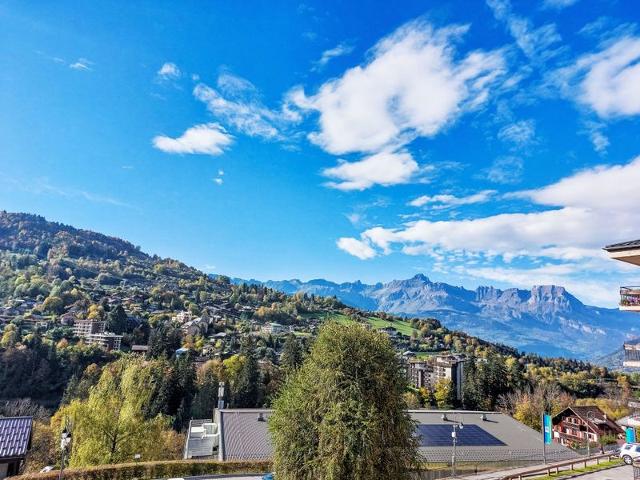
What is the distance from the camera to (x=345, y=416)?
1689 cm

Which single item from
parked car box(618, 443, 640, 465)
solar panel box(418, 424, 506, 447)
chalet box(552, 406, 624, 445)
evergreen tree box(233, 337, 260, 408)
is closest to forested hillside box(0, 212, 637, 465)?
evergreen tree box(233, 337, 260, 408)

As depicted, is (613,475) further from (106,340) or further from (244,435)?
(106,340)

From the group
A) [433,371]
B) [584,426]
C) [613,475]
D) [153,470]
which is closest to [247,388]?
[153,470]

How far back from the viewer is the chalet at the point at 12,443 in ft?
60.4

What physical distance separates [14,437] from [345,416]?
1538 cm

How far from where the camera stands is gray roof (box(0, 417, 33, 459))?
18422 millimetres

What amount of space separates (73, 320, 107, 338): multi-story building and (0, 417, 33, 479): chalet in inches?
5397

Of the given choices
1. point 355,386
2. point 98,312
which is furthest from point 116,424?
point 98,312

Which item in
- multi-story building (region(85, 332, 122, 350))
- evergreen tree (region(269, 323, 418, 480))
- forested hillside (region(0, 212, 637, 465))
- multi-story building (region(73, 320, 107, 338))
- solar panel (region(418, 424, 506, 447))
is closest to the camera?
evergreen tree (region(269, 323, 418, 480))

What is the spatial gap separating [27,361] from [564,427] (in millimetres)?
114056

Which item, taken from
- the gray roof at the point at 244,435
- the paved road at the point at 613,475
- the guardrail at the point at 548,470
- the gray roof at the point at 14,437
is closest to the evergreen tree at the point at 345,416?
the guardrail at the point at 548,470

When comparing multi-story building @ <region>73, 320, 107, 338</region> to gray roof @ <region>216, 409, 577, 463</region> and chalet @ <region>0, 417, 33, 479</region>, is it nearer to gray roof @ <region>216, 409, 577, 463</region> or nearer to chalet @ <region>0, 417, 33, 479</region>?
gray roof @ <region>216, 409, 577, 463</region>

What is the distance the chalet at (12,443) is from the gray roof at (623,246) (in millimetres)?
25162

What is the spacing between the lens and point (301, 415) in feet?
58.6
